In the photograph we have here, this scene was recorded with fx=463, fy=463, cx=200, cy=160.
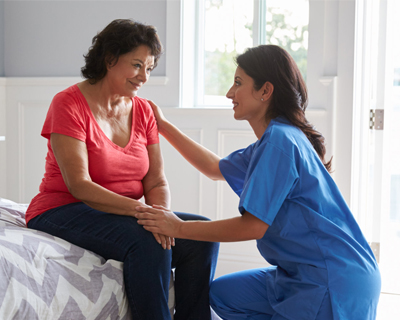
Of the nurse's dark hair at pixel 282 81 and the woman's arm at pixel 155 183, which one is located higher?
the nurse's dark hair at pixel 282 81

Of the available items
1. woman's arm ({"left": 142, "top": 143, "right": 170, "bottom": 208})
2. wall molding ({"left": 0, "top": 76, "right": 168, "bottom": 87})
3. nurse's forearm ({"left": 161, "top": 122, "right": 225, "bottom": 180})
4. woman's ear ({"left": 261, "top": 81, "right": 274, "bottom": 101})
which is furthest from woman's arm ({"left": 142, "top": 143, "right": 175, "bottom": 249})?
wall molding ({"left": 0, "top": 76, "right": 168, "bottom": 87})

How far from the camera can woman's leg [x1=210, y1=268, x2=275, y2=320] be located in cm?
150

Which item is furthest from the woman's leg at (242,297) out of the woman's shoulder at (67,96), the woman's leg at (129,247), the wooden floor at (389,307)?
the wooden floor at (389,307)

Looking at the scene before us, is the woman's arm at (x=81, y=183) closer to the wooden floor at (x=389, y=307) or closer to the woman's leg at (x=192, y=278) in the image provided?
the woman's leg at (x=192, y=278)

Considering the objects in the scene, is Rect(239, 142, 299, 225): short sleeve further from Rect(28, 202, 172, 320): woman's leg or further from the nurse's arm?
Rect(28, 202, 172, 320): woman's leg

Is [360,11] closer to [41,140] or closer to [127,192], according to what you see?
[127,192]

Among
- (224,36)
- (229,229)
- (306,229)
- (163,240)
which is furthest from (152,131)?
(224,36)

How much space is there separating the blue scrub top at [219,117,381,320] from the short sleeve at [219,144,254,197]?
0.32 metres

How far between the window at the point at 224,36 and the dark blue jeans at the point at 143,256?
4.81 ft

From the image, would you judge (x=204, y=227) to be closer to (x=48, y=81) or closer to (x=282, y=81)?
(x=282, y=81)

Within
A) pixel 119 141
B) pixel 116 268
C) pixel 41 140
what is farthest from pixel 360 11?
pixel 41 140

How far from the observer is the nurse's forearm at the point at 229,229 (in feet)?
4.17

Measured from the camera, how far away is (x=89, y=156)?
1.62 meters

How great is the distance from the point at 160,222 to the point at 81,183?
30 centimetres
